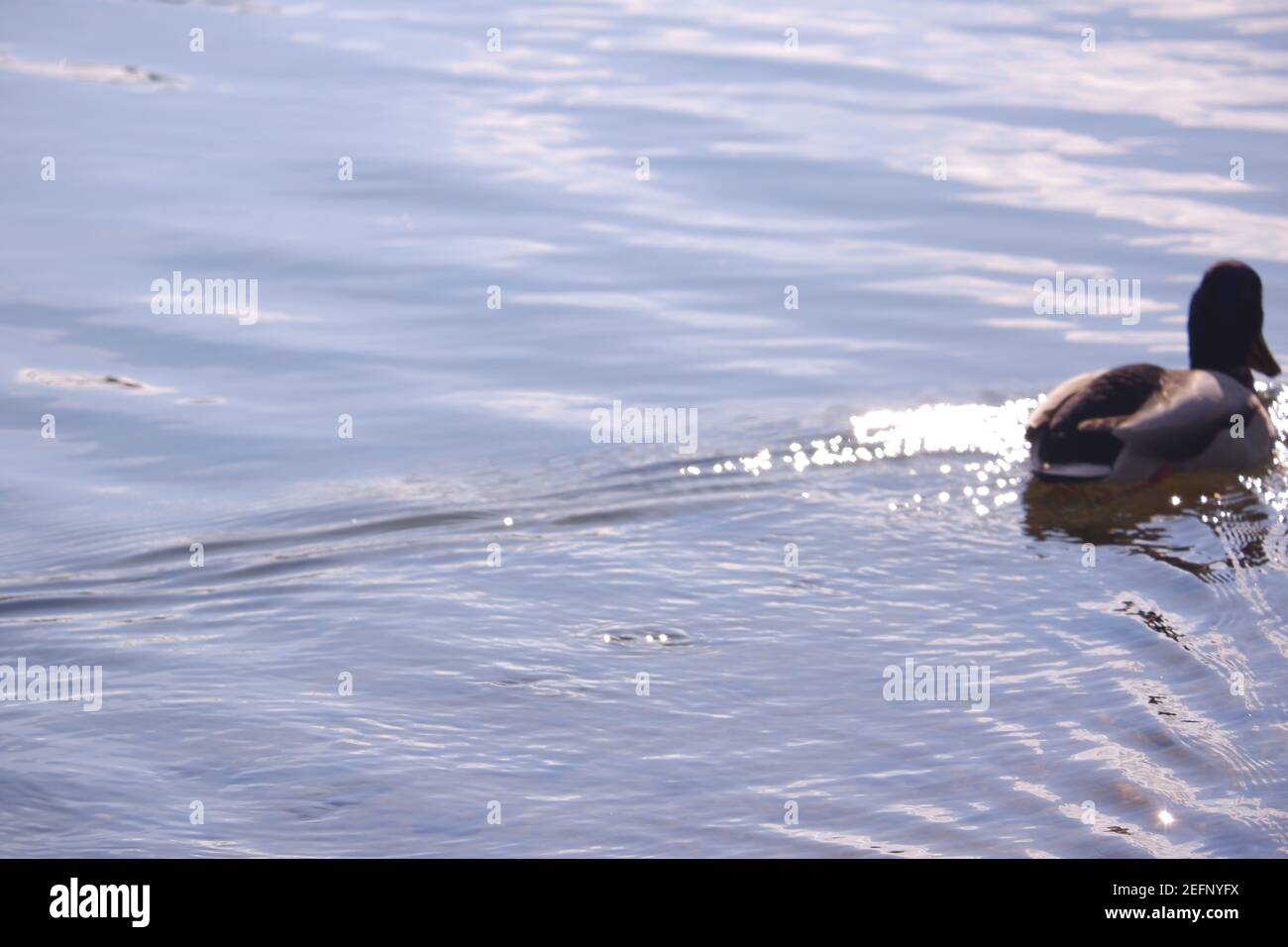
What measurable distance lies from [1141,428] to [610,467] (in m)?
2.57

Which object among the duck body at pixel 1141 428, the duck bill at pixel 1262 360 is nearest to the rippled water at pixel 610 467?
the duck body at pixel 1141 428

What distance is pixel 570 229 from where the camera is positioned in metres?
13.3

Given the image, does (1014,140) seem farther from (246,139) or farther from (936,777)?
(936,777)

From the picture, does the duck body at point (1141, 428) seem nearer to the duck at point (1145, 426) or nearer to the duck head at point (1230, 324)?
the duck at point (1145, 426)

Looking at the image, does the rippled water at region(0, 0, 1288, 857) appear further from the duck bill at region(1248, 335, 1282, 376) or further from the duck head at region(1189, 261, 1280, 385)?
the duck bill at region(1248, 335, 1282, 376)

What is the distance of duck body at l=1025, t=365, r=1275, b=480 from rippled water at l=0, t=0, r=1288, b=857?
6.3 inches

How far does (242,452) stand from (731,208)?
210 inches

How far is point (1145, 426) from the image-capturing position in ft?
29.9

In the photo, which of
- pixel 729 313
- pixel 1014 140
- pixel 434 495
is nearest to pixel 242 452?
pixel 434 495

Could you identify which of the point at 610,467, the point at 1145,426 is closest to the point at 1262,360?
the point at 1145,426

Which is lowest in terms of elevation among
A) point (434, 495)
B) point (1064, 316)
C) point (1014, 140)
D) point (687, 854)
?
point (687, 854)

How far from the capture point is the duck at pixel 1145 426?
9055 millimetres

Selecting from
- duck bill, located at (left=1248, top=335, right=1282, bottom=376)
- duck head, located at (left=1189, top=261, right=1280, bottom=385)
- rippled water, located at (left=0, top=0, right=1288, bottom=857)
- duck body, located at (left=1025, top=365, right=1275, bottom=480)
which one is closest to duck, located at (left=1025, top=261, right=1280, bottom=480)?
duck body, located at (left=1025, top=365, right=1275, bottom=480)

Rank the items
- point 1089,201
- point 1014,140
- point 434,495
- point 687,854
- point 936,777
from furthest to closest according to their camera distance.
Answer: point 1014,140
point 1089,201
point 434,495
point 936,777
point 687,854
